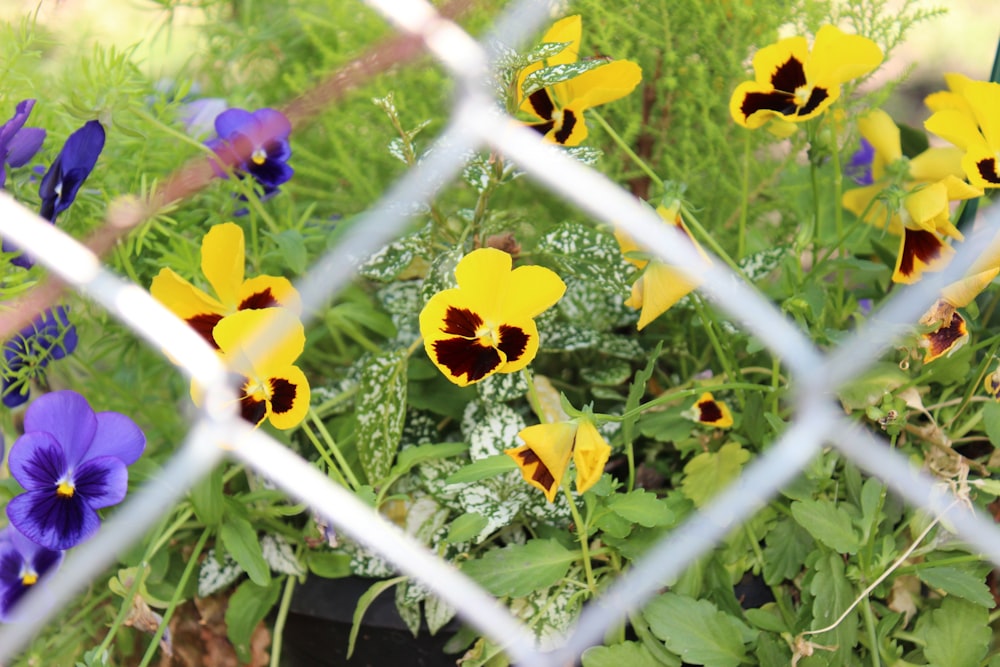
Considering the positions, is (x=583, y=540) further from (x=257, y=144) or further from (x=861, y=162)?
(x=861, y=162)

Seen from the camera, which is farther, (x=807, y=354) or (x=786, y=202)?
(x=786, y=202)

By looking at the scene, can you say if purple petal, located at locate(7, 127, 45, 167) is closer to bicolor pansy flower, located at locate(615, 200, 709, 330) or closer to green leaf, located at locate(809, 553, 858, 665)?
bicolor pansy flower, located at locate(615, 200, 709, 330)

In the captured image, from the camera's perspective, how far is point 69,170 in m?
0.75

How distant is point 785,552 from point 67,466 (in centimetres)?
56

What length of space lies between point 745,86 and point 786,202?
0.35 metres

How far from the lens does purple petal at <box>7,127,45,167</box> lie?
77 centimetres

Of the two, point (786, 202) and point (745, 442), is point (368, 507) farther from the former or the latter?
point (786, 202)

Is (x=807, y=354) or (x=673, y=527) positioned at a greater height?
(x=807, y=354)

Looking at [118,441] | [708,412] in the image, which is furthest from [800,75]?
[118,441]

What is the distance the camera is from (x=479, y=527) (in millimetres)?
739

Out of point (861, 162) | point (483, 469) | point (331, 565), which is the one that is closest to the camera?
point (483, 469)

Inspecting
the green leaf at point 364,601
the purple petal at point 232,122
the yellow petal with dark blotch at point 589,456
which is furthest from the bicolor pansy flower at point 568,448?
the purple petal at point 232,122

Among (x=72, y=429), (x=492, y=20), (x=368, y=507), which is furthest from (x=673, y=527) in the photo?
(x=492, y=20)

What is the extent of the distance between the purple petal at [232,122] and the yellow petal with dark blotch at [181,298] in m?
0.19
